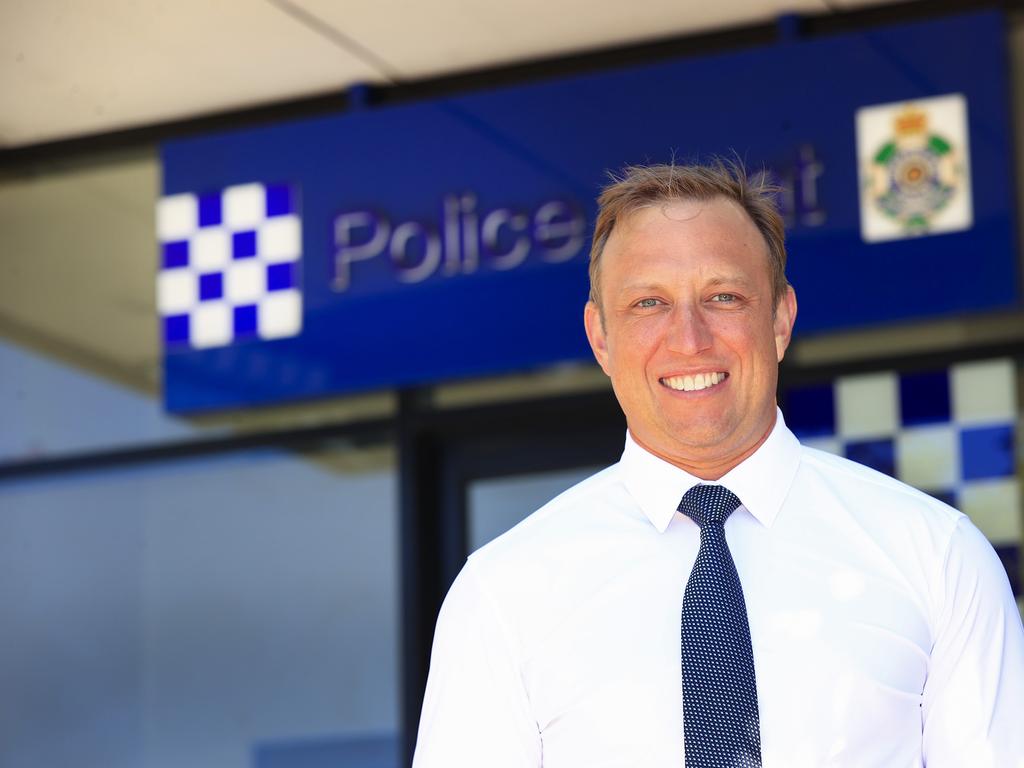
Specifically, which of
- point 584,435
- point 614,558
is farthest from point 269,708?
point 614,558

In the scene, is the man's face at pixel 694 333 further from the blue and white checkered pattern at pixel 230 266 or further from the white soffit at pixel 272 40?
the blue and white checkered pattern at pixel 230 266

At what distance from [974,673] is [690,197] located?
2.06ft

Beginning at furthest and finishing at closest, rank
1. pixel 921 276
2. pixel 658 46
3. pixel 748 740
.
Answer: pixel 658 46, pixel 921 276, pixel 748 740

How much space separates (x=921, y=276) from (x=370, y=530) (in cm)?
172

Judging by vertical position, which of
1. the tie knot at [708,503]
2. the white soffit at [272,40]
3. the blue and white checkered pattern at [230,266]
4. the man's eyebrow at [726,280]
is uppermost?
the white soffit at [272,40]

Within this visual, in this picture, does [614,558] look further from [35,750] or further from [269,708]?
[35,750]

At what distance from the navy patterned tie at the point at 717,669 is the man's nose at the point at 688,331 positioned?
8.5 inches

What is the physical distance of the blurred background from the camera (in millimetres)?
4383

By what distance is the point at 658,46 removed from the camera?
4.75m

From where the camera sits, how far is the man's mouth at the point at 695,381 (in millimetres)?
1917

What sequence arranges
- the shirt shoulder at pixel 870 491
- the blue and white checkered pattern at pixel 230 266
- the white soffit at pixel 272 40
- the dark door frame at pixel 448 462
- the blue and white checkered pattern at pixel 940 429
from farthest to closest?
the blue and white checkered pattern at pixel 230 266 → the dark door frame at pixel 448 462 → the white soffit at pixel 272 40 → the blue and white checkered pattern at pixel 940 429 → the shirt shoulder at pixel 870 491

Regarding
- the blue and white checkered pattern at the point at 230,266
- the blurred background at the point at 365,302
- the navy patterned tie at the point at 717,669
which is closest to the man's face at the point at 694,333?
the navy patterned tie at the point at 717,669

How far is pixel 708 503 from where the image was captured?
6.44 feet

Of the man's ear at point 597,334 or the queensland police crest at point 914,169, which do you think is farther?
the queensland police crest at point 914,169
